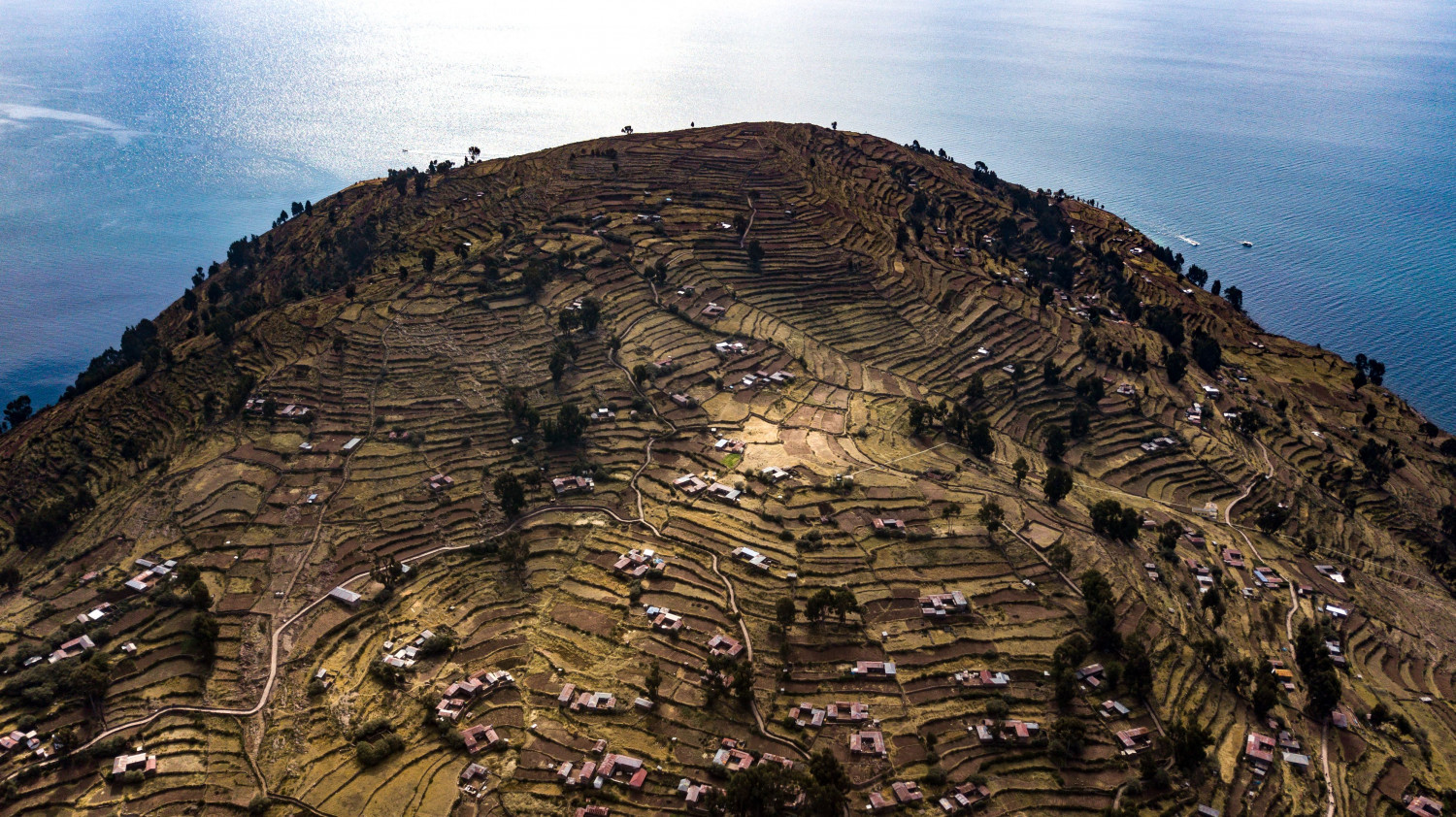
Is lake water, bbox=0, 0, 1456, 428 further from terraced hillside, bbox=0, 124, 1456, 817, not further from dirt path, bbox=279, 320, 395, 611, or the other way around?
dirt path, bbox=279, 320, 395, 611

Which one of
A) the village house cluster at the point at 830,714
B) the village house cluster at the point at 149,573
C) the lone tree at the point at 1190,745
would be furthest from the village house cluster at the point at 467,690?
the lone tree at the point at 1190,745

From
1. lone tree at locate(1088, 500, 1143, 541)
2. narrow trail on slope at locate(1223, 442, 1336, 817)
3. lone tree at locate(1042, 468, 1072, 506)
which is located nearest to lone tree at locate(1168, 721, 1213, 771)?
narrow trail on slope at locate(1223, 442, 1336, 817)

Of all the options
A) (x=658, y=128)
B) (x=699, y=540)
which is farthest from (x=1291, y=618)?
(x=658, y=128)

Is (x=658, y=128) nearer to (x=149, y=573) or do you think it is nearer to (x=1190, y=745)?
(x=149, y=573)

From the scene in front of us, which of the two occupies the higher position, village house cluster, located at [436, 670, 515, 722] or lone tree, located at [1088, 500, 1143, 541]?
lone tree, located at [1088, 500, 1143, 541]

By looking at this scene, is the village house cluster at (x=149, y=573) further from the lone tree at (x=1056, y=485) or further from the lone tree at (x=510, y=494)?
the lone tree at (x=1056, y=485)

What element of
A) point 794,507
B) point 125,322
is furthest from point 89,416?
point 794,507
